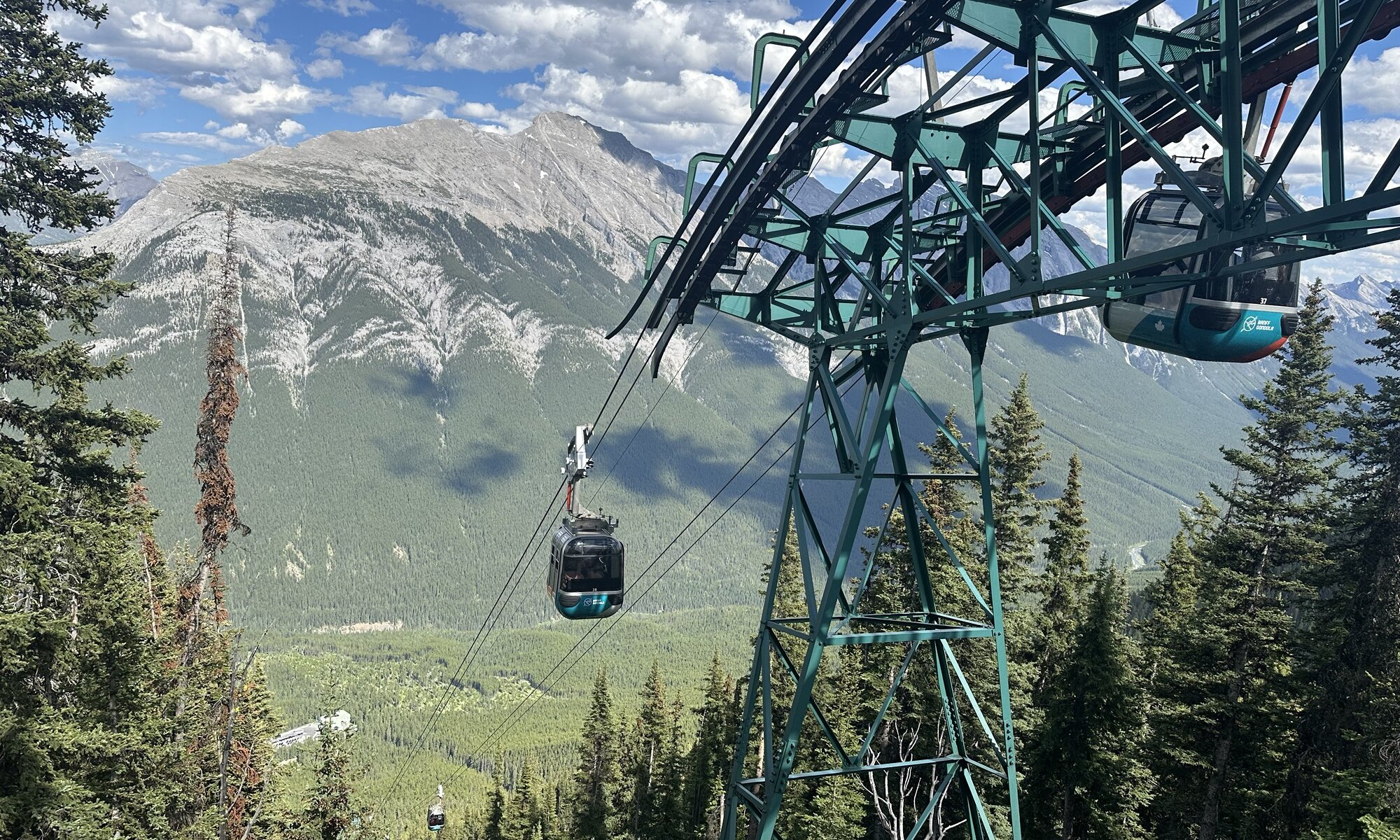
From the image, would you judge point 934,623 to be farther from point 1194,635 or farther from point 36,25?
point 36,25

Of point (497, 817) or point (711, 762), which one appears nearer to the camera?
point (711, 762)

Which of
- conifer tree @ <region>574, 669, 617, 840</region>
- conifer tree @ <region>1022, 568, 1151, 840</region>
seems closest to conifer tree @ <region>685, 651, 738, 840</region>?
conifer tree @ <region>574, 669, 617, 840</region>

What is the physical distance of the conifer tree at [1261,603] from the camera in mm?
22500

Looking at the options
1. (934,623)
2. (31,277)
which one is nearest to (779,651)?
(934,623)

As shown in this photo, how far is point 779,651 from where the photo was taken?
14039mm

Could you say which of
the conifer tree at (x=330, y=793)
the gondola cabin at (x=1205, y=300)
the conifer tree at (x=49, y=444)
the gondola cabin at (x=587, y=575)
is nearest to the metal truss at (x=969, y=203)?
the gondola cabin at (x=1205, y=300)

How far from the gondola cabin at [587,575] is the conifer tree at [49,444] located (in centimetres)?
969

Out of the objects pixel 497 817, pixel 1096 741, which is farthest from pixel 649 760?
pixel 1096 741

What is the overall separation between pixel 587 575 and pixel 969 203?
15.5 meters

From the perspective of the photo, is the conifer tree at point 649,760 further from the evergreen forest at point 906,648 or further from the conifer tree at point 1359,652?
the conifer tree at point 1359,652

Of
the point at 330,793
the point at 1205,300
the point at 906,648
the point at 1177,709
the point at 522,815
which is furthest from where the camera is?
the point at 522,815

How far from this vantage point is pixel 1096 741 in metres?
24.1

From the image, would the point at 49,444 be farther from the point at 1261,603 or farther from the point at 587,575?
the point at 1261,603

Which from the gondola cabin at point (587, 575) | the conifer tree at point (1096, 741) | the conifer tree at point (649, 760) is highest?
the gondola cabin at point (587, 575)
